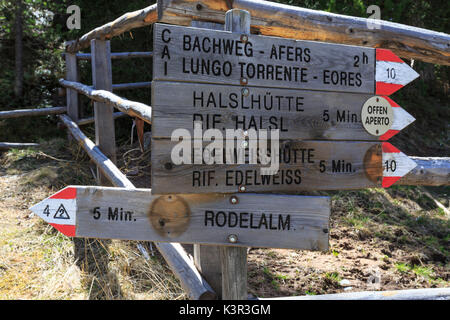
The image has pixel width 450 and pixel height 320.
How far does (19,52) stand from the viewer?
7469 millimetres

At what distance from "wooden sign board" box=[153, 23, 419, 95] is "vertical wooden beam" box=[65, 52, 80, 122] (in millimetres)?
4707

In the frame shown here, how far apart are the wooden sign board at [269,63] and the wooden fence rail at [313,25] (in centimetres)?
36

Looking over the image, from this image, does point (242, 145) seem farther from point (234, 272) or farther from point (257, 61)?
point (234, 272)

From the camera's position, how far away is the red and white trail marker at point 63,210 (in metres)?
1.83

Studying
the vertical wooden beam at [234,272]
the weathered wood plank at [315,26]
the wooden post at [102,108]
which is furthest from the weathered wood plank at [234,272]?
the wooden post at [102,108]

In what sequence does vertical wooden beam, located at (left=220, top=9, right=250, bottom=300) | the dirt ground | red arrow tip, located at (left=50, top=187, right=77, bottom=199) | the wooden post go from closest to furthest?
red arrow tip, located at (left=50, top=187, right=77, bottom=199) < vertical wooden beam, located at (left=220, top=9, right=250, bottom=300) < the dirt ground < the wooden post

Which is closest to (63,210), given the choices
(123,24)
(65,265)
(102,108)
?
(65,265)

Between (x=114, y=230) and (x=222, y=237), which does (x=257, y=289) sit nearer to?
(x=222, y=237)

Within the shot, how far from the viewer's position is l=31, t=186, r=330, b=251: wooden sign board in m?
1.83

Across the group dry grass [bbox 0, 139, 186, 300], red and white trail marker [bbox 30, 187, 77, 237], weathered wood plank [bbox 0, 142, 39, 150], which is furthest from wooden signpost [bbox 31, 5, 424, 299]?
weathered wood plank [bbox 0, 142, 39, 150]

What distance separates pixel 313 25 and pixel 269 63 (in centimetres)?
71

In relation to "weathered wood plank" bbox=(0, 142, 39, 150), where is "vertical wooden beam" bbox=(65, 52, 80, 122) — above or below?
above

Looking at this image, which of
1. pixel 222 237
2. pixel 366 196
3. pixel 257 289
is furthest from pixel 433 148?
pixel 222 237
